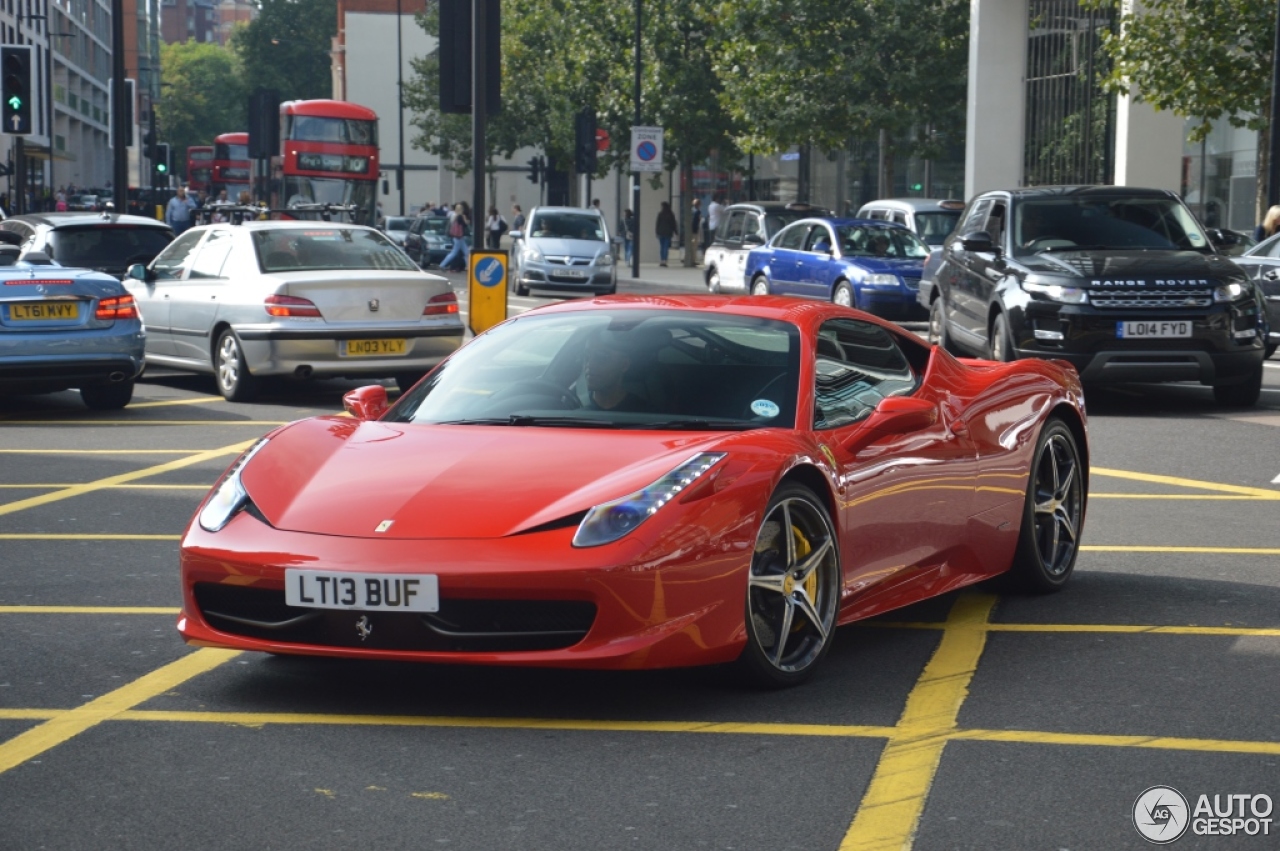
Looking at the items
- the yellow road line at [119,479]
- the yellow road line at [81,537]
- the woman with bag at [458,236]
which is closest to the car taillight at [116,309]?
the yellow road line at [119,479]

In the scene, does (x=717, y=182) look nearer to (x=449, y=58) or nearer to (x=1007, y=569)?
(x=449, y=58)

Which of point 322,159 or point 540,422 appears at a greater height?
point 322,159

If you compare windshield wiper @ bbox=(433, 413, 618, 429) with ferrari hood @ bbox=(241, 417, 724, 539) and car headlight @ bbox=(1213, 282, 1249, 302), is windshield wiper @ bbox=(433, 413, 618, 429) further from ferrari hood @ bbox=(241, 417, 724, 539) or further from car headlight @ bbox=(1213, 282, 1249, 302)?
car headlight @ bbox=(1213, 282, 1249, 302)

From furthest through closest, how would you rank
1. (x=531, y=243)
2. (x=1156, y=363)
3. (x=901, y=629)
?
(x=531, y=243) → (x=1156, y=363) → (x=901, y=629)

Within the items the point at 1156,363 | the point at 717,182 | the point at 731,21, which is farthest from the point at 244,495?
the point at 717,182

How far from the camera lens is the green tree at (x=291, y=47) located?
11188cm

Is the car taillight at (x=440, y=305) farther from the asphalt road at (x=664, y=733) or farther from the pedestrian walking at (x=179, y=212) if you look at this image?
the pedestrian walking at (x=179, y=212)

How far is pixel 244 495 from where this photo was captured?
5.84 metres

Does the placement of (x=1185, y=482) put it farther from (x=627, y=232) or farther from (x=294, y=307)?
(x=627, y=232)

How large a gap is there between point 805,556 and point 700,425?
1.70ft

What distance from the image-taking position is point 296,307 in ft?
50.3

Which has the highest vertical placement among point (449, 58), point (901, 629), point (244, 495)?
point (449, 58)

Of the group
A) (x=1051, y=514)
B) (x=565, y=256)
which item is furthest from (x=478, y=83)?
(x=565, y=256)

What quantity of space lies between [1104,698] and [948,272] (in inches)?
495
